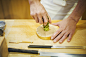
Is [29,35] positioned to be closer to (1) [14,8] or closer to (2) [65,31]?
(2) [65,31]

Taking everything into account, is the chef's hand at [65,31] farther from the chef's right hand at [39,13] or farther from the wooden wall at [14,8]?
the wooden wall at [14,8]

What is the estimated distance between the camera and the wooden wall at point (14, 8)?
1.99m

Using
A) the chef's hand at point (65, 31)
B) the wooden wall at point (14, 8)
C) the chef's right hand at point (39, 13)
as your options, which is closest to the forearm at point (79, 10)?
the chef's hand at point (65, 31)

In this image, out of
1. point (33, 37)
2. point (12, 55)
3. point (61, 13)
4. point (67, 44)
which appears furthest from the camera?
point (61, 13)

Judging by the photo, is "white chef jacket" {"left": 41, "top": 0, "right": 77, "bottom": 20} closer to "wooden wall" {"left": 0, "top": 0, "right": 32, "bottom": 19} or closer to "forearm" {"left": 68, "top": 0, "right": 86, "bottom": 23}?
"forearm" {"left": 68, "top": 0, "right": 86, "bottom": 23}

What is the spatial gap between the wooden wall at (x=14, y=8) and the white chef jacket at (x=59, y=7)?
67cm

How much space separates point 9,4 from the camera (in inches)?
79.4

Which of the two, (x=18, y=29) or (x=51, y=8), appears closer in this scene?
(x=18, y=29)

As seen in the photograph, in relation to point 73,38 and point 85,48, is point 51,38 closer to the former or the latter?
point 73,38

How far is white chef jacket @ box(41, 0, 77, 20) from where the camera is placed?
1396 mm

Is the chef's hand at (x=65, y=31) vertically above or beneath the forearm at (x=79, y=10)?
beneath

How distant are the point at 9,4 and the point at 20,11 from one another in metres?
0.28

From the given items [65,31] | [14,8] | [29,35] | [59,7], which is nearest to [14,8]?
[14,8]

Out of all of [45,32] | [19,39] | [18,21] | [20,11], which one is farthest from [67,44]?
[20,11]
